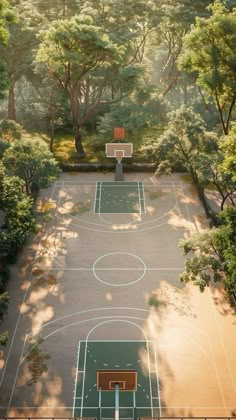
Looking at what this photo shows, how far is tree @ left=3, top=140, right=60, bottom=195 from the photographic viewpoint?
1359 inches

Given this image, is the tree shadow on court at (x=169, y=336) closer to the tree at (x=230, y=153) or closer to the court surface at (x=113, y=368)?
the court surface at (x=113, y=368)

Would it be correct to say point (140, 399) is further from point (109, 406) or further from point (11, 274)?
point (11, 274)

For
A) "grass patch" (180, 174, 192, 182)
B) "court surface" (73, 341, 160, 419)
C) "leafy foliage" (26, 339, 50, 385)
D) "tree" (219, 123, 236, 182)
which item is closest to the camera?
"court surface" (73, 341, 160, 419)

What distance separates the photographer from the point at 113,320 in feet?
88.8

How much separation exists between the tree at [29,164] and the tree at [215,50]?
13008 millimetres

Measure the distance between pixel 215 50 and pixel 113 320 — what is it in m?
19.9

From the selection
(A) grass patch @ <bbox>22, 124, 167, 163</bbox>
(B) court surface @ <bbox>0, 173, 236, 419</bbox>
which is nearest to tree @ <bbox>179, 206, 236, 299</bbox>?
(B) court surface @ <bbox>0, 173, 236, 419</bbox>

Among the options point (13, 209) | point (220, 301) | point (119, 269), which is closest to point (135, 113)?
point (119, 269)

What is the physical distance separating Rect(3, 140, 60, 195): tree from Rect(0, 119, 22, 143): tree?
6.27 meters

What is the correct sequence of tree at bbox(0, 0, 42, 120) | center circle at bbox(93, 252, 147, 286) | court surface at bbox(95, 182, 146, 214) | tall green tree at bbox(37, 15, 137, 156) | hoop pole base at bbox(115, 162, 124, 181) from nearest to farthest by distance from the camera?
1. center circle at bbox(93, 252, 147, 286)
2. tall green tree at bbox(37, 15, 137, 156)
3. court surface at bbox(95, 182, 146, 214)
4. hoop pole base at bbox(115, 162, 124, 181)
5. tree at bbox(0, 0, 42, 120)

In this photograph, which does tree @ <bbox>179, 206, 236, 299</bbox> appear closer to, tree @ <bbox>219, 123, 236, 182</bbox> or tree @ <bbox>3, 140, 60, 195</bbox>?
tree @ <bbox>219, 123, 236, 182</bbox>

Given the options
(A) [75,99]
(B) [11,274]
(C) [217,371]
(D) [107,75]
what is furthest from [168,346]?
(D) [107,75]

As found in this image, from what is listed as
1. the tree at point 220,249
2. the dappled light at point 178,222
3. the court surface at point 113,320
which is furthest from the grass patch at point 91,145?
the tree at point 220,249

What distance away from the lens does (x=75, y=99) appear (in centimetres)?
4731
